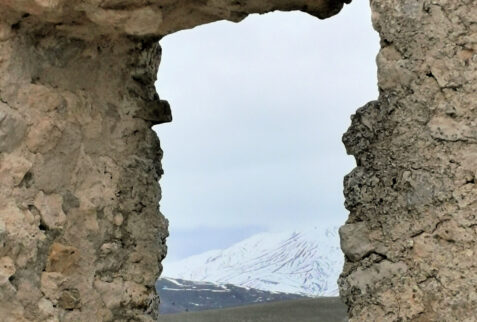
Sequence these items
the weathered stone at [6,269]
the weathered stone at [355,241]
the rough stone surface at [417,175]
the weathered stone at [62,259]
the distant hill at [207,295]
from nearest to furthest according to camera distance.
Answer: the rough stone surface at [417,175]
the weathered stone at [355,241]
the weathered stone at [6,269]
the weathered stone at [62,259]
the distant hill at [207,295]

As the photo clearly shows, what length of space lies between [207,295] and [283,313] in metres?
8.49

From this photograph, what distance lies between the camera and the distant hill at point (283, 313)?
8086mm

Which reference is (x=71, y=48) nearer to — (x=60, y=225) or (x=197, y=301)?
(x=60, y=225)

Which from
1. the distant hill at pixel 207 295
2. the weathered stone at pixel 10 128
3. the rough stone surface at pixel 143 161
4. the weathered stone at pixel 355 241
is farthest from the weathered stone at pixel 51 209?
the distant hill at pixel 207 295

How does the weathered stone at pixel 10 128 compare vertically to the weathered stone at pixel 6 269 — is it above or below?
above

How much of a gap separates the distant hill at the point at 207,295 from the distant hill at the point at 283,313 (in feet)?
23.3

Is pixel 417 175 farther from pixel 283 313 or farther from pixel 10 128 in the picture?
pixel 283 313

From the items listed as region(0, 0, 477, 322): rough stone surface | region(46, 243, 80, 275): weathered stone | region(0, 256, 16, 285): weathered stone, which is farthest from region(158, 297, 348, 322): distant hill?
region(0, 256, 16, 285): weathered stone

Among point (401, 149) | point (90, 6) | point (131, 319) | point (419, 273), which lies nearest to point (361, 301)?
point (419, 273)

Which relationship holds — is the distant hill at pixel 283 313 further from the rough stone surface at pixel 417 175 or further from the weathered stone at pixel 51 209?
the rough stone surface at pixel 417 175

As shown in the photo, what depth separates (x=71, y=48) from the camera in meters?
3.15

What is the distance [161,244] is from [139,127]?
1.80ft

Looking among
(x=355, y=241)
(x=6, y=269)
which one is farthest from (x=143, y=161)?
(x=355, y=241)

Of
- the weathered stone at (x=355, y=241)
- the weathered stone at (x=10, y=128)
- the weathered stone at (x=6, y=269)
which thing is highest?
the weathered stone at (x=10, y=128)
